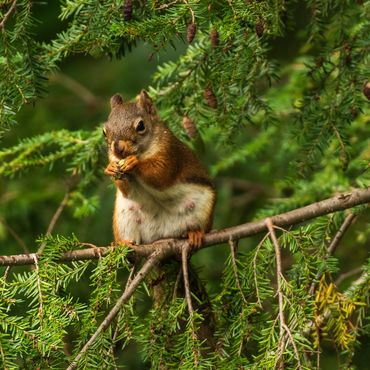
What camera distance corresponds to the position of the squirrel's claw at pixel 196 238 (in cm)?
310

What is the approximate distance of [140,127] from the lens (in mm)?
3467

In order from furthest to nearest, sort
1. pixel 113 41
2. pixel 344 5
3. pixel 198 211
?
pixel 198 211, pixel 344 5, pixel 113 41

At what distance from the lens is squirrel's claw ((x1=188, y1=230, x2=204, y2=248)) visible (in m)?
3.10

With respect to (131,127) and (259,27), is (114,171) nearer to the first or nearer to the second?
(131,127)

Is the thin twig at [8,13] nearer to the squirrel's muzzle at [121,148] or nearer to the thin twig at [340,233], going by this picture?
the squirrel's muzzle at [121,148]

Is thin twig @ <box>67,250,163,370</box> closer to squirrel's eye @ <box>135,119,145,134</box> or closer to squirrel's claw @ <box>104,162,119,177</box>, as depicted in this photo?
squirrel's claw @ <box>104,162,119,177</box>

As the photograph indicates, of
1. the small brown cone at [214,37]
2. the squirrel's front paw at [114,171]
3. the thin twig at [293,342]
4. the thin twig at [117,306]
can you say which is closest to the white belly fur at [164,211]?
the squirrel's front paw at [114,171]

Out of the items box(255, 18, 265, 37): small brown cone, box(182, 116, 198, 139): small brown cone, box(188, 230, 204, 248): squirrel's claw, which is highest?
box(255, 18, 265, 37): small brown cone

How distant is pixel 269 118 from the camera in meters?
3.25

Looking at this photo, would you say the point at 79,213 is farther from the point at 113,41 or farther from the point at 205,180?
the point at 113,41

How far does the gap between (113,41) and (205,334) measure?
0.99m

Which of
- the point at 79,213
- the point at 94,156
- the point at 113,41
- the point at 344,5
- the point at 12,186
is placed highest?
the point at 113,41

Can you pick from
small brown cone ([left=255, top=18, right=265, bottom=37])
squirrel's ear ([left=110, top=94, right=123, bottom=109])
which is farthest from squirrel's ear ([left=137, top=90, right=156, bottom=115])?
small brown cone ([left=255, top=18, right=265, bottom=37])

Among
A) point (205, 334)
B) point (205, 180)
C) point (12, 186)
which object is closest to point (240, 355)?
point (205, 334)
